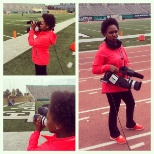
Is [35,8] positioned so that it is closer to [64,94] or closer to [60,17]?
[60,17]

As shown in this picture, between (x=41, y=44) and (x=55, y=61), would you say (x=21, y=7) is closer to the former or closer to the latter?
(x=41, y=44)

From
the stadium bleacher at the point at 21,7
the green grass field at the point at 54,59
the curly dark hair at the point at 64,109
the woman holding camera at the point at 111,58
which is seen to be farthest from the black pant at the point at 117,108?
the stadium bleacher at the point at 21,7

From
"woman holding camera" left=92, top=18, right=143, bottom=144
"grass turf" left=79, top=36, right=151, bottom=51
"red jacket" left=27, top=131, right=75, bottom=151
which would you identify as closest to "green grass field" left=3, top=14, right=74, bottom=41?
"woman holding camera" left=92, top=18, right=143, bottom=144

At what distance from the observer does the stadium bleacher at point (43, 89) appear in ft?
5.55

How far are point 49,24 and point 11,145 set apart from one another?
2.38 ft

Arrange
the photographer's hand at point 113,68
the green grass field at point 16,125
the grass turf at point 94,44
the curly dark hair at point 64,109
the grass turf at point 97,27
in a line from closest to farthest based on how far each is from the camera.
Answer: the curly dark hair at point 64,109
the photographer's hand at point 113,68
the green grass field at point 16,125
the grass turf at point 97,27
the grass turf at point 94,44

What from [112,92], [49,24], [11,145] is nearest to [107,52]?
[112,92]

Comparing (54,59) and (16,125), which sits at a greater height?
(54,59)

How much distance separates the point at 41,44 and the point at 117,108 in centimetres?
55

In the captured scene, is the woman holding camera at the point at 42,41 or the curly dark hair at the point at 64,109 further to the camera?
the woman holding camera at the point at 42,41

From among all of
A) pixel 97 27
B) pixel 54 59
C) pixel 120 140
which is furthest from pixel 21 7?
pixel 120 140

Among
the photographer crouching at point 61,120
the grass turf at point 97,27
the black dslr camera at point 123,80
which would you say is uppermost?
the grass turf at point 97,27

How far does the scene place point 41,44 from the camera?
1678 millimetres

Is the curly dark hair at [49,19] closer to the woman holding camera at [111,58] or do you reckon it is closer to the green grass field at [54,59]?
the green grass field at [54,59]
